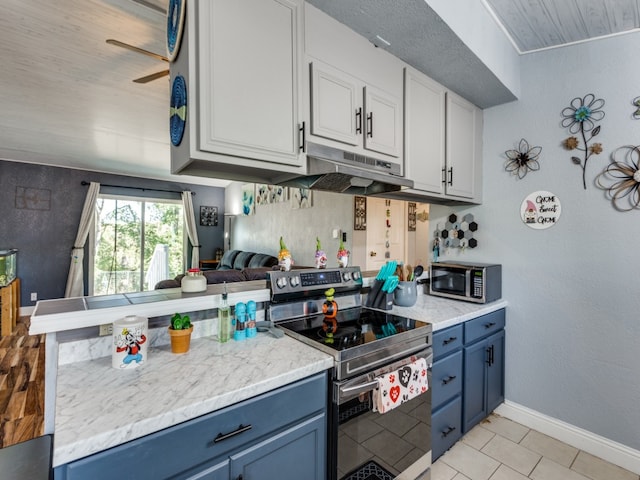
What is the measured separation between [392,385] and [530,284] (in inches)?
60.7

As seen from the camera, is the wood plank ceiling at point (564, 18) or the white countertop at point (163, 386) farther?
the wood plank ceiling at point (564, 18)

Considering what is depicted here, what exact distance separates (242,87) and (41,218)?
19.7ft

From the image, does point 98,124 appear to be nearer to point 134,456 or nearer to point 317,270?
point 317,270

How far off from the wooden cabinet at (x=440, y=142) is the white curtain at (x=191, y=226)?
18.4 feet

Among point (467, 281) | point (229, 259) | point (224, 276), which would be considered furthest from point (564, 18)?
point (229, 259)

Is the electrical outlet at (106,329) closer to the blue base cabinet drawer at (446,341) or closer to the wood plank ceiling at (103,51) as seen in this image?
the blue base cabinet drawer at (446,341)

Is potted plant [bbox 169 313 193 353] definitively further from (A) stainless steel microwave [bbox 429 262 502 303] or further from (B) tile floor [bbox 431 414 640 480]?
(A) stainless steel microwave [bbox 429 262 502 303]

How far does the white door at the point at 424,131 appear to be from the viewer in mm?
1973

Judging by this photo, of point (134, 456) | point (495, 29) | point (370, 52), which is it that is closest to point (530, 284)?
point (495, 29)

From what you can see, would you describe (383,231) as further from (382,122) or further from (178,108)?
(178,108)

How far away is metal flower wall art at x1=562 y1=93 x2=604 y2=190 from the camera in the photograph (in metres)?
2.00

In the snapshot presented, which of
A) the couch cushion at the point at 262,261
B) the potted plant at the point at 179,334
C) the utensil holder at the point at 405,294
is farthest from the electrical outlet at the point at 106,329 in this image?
the couch cushion at the point at 262,261

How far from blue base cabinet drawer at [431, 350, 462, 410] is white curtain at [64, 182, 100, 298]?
609 cm

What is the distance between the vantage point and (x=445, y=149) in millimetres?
2238
